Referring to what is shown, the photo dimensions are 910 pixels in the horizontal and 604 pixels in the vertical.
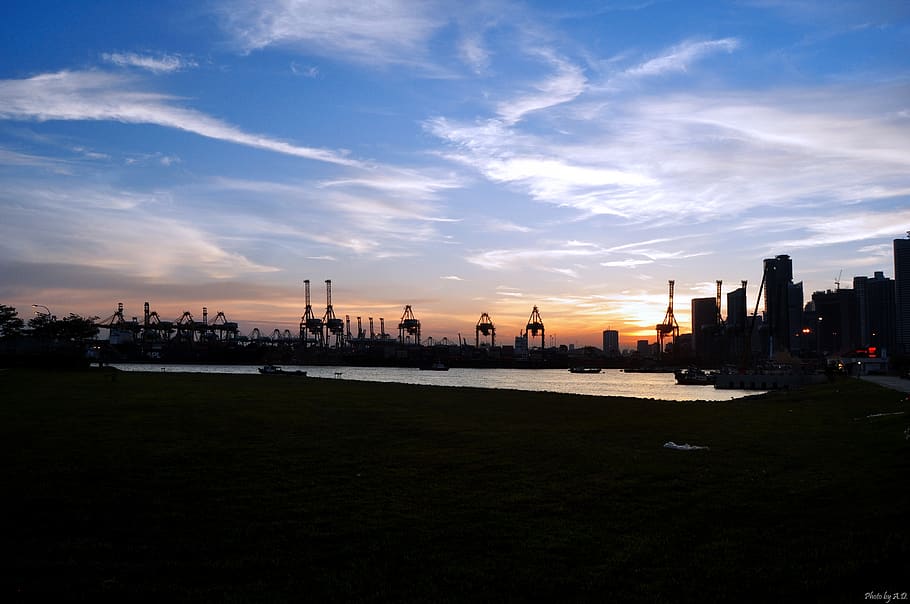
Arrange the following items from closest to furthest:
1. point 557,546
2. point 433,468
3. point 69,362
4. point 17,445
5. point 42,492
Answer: point 557,546, point 42,492, point 433,468, point 17,445, point 69,362

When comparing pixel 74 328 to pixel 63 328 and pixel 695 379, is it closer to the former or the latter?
pixel 63 328

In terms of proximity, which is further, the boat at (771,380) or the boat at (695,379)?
the boat at (695,379)

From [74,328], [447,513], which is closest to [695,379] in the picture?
[74,328]

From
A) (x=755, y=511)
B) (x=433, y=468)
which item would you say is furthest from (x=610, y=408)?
(x=755, y=511)

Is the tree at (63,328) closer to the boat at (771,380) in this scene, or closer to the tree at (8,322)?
the tree at (8,322)

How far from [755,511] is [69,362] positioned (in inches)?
2700

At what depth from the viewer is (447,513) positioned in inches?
434

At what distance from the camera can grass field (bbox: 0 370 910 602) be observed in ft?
26.0

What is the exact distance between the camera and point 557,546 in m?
9.32

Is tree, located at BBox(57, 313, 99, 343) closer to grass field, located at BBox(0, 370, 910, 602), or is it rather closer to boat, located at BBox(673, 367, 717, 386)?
grass field, located at BBox(0, 370, 910, 602)

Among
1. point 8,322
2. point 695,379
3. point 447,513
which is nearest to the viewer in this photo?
point 447,513

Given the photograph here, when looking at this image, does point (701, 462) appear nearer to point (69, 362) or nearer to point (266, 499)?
point (266, 499)

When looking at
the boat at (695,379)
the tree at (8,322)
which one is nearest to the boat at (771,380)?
the boat at (695,379)

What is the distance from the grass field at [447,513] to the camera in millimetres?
7922
